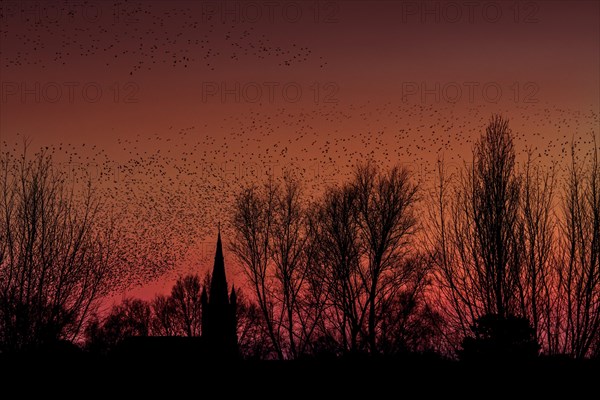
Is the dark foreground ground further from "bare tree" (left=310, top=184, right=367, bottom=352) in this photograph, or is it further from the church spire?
the church spire

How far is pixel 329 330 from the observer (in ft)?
106

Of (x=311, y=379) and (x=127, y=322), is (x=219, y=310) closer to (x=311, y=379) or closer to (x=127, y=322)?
(x=127, y=322)

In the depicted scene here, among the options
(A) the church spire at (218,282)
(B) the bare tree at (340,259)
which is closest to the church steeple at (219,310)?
(A) the church spire at (218,282)

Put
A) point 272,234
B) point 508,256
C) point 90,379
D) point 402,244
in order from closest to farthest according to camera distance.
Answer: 1. point 90,379
2. point 508,256
3. point 402,244
4. point 272,234

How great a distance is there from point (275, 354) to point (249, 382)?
38.3 ft

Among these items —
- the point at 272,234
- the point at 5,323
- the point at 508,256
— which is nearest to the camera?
the point at 508,256

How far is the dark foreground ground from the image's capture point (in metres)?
20.6

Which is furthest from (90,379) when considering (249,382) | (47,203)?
(47,203)

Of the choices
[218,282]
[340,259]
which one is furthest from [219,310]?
[340,259]

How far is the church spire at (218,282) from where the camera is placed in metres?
63.0

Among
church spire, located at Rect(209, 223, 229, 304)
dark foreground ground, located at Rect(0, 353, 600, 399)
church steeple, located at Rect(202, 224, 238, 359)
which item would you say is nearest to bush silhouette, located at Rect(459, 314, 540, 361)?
dark foreground ground, located at Rect(0, 353, 600, 399)

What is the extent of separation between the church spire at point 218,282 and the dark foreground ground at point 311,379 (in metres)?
40.3

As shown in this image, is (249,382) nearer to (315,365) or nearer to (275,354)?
(315,365)

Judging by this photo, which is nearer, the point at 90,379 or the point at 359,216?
the point at 90,379
